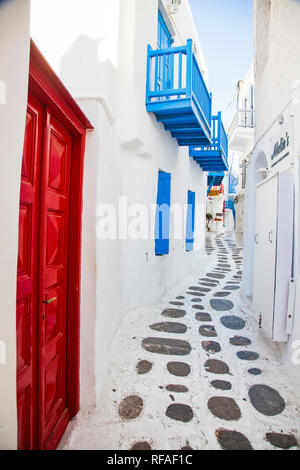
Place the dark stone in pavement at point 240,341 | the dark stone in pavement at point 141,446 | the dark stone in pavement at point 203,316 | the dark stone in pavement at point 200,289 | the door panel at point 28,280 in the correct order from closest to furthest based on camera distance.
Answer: the door panel at point 28,280 → the dark stone in pavement at point 141,446 → the dark stone in pavement at point 240,341 → the dark stone in pavement at point 203,316 → the dark stone in pavement at point 200,289

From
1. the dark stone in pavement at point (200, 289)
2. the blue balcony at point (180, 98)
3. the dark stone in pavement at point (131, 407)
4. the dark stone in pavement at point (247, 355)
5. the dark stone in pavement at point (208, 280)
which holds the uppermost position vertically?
the blue balcony at point (180, 98)

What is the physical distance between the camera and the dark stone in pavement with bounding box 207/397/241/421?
7.86 ft

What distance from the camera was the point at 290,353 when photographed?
296 centimetres

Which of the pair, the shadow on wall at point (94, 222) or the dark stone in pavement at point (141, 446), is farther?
the shadow on wall at point (94, 222)

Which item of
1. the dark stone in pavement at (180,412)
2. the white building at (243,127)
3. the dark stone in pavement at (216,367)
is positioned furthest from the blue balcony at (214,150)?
the dark stone in pavement at (180,412)

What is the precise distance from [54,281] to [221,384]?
7.03 ft

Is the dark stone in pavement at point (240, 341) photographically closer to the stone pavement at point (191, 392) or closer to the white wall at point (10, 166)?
the stone pavement at point (191, 392)

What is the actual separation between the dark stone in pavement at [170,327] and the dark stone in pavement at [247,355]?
928mm

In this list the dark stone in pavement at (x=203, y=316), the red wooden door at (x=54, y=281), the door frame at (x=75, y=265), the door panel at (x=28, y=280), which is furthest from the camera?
the dark stone in pavement at (x=203, y=316)

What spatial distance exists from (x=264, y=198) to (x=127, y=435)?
10.2ft

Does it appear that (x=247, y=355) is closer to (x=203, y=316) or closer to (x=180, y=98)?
(x=203, y=316)

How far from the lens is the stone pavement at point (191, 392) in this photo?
216 cm

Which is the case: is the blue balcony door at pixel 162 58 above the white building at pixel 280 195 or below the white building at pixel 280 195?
above

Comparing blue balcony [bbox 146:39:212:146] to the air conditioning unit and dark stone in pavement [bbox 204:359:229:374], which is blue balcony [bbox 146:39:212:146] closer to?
the air conditioning unit
